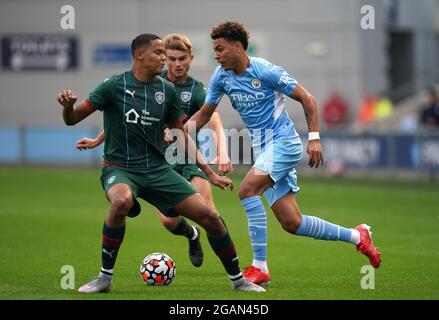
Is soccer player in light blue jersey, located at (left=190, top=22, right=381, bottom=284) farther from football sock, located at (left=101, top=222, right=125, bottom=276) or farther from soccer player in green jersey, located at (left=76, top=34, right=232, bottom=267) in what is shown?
football sock, located at (left=101, top=222, right=125, bottom=276)

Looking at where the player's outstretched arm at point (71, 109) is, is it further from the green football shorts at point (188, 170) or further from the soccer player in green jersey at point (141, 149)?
the green football shorts at point (188, 170)

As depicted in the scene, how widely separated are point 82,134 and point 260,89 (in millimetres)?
22211

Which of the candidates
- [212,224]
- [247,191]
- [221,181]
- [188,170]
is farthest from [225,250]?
[188,170]

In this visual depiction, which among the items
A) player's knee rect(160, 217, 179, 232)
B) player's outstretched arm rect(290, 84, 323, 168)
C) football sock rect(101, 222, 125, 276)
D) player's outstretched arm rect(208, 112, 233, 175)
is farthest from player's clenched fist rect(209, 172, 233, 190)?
player's knee rect(160, 217, 179, 232)

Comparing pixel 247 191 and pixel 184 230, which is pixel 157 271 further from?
pixel 184 230

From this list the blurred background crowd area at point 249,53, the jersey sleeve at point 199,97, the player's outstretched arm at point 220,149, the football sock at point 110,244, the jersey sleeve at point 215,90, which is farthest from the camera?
the blurred background crowd area at point 249,53

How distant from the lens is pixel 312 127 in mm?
10234

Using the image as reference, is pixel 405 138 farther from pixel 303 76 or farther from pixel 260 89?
pixel 260 89

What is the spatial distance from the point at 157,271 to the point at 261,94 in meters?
2.07

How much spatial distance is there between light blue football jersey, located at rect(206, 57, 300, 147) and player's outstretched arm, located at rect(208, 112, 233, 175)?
0.36 metres

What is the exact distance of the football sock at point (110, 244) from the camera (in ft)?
31.2

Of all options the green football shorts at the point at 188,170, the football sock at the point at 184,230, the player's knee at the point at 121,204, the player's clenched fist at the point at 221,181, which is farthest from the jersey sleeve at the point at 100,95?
the football sock at the point at 184,230

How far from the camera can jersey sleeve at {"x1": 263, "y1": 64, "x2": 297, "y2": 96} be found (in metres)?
10.3

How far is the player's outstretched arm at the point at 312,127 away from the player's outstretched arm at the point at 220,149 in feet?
2.70
